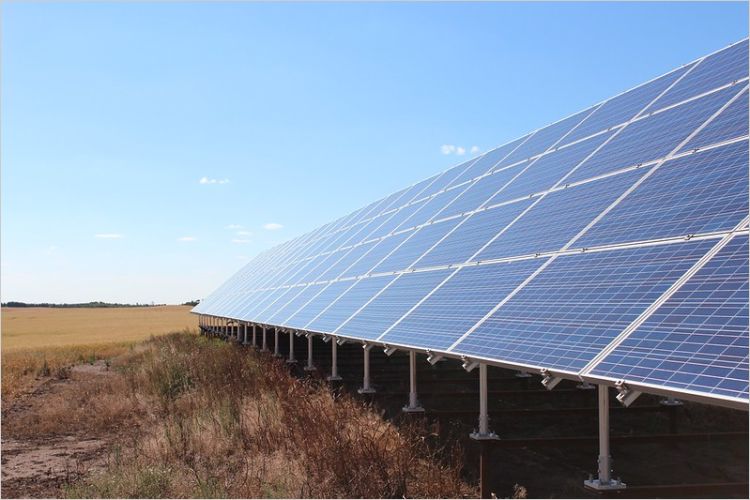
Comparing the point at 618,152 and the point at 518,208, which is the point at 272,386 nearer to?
the point at 518,208

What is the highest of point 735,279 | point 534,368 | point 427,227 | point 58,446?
point 427,227

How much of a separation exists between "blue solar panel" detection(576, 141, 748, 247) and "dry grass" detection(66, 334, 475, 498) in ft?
13.3

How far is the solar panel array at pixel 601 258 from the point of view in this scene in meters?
6.52

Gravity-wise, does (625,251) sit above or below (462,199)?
below

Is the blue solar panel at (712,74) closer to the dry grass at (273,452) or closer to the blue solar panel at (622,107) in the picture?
the blue solar panel at (622,107)

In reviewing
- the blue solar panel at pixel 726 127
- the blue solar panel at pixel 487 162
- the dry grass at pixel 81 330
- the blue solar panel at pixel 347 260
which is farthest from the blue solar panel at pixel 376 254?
the dry grass at pixel 81 330

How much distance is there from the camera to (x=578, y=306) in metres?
8.14

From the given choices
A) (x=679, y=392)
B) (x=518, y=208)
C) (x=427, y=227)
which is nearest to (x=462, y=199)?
(x=427, y=227)

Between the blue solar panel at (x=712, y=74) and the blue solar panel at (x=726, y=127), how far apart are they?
42.8 inches

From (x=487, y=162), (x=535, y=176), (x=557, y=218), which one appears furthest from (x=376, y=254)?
(x=557, y=218)

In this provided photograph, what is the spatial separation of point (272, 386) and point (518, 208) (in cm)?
742

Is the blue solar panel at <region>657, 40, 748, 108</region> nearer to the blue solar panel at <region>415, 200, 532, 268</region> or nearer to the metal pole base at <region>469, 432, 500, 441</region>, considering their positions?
the blue solar panel at <region>415, 200, 532, 268</region>

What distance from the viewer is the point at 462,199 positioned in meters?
18.1

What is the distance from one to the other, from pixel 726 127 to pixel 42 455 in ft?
48.0
